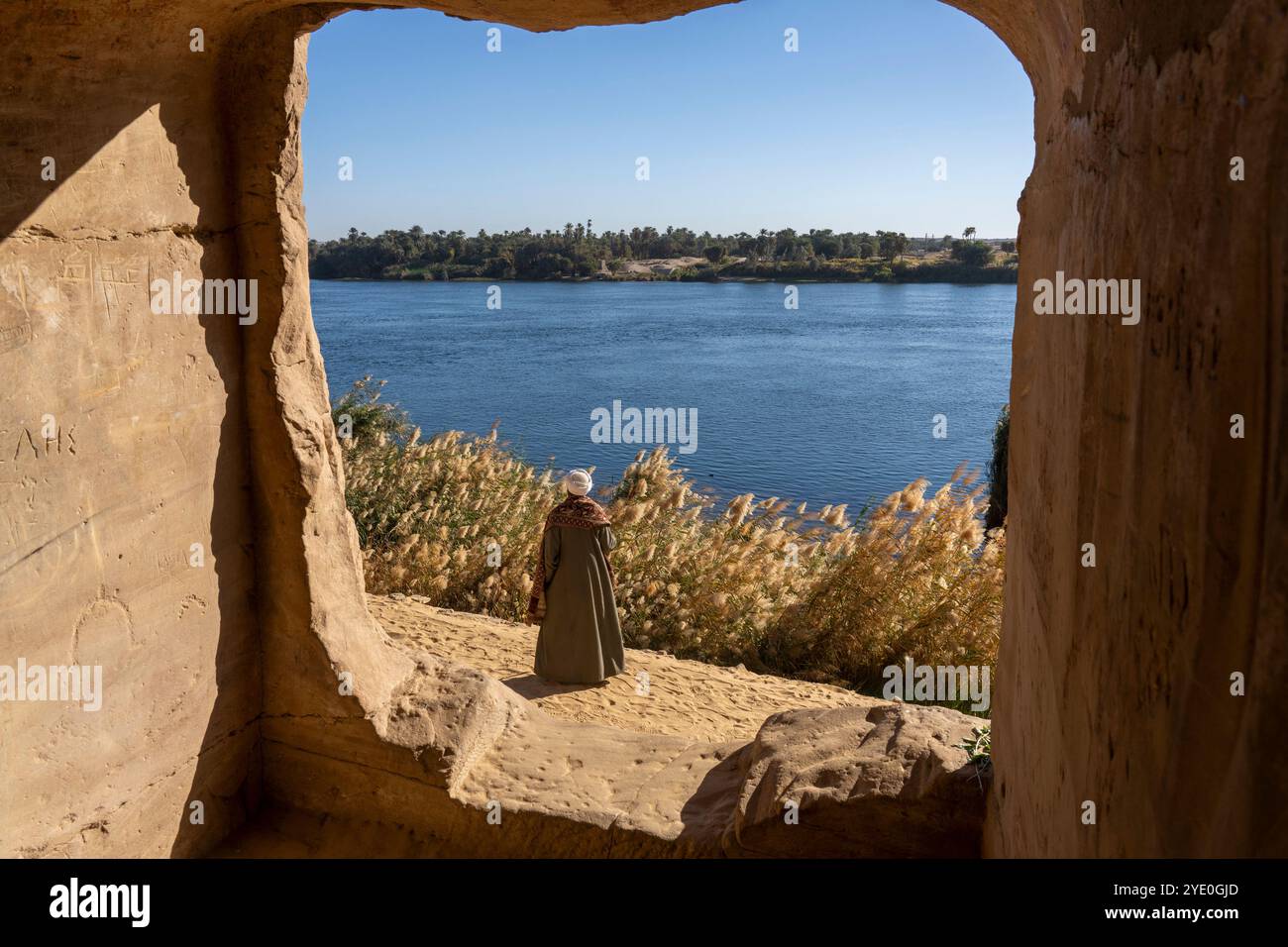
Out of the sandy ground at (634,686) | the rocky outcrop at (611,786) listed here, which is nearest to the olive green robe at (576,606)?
the sandy ground at (634,686)

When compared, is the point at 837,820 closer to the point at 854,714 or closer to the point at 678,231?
the point at 854,714

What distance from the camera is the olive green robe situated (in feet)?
24.7

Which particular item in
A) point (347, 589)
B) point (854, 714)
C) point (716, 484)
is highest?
point (347, 589)

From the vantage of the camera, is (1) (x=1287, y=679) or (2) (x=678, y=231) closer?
(1) (x=1287, y=679)

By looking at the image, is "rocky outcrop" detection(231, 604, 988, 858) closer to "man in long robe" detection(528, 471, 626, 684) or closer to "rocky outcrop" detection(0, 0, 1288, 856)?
"rocky outcrop" detection(0, 0, 1288, 856)

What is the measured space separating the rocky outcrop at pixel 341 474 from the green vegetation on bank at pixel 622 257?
55.6 metres

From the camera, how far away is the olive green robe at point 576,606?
7.53 metres

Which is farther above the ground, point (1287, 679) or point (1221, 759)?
point (1287, 679)

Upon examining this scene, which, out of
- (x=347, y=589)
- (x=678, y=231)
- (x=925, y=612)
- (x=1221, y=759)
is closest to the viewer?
(x=1221, y=759)

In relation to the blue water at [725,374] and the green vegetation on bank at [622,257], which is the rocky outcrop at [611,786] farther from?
the green vegetation on bank at [622,257]

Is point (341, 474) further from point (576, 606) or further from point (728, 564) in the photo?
point (728, 564)

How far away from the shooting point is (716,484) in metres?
23.5
